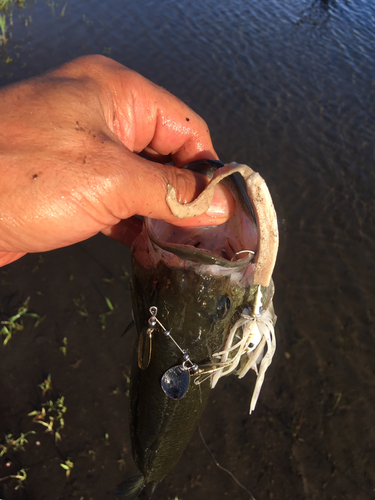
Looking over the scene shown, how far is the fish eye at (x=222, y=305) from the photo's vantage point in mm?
1991

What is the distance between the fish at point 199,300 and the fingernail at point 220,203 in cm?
7

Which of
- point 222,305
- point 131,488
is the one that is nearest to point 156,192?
point 222,305

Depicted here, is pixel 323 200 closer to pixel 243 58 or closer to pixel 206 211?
pixel 206 211

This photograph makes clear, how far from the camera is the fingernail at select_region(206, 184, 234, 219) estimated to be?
2096 mm

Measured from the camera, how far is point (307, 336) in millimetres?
4723

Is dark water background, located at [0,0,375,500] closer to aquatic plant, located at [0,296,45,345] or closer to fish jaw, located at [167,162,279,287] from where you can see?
aquatic plant, located at [0,296,45,345]

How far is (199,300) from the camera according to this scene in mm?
1966

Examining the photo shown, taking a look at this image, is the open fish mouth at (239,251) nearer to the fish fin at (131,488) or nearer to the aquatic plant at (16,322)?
the fish fin at (131,488)

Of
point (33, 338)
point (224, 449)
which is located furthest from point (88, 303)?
point (224, 449)

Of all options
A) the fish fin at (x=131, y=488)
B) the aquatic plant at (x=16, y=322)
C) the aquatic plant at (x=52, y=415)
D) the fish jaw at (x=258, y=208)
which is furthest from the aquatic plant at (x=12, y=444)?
the fish jaw at (x=258, y=208)

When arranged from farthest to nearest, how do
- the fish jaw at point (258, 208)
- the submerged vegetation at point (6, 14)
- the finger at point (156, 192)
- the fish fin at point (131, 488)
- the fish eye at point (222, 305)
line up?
the submerged vegetation at point (6, 14) → the fish fin at point (131, 488) → the fish eye at point (222, 305) → the finger at point (156, 192) → the fish jaw at point (258, 208)

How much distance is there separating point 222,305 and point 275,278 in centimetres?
347

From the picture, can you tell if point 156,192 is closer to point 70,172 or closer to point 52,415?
point 70,172

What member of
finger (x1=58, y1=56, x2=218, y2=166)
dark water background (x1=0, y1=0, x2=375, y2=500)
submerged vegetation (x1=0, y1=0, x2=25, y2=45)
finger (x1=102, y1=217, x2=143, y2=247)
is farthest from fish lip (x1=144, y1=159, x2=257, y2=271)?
submerged vegetation (x1=0, y1=0, x2=25, y2=45)
